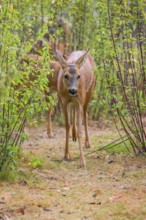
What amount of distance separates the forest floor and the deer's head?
48.5 inches

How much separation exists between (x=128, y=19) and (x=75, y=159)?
2477mm

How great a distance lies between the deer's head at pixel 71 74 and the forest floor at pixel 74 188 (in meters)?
1.23

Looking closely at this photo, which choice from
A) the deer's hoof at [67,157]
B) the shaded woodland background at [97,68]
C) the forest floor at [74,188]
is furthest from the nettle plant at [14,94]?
the deer's hoof at [67,157]

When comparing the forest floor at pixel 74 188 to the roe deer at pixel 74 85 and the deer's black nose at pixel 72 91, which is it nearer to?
the roe deer at pixel 74 85

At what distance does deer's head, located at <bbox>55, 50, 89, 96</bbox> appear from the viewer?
8.49 m

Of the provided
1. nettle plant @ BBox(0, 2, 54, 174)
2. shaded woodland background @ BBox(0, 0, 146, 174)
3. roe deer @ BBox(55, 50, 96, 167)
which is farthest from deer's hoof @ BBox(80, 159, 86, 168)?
nettle plant @ BBox(0, 2, 54, 174)

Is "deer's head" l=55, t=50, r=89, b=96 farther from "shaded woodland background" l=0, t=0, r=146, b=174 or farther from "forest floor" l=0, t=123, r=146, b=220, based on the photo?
"forest floor" l=0, t=123, r=146, b=220

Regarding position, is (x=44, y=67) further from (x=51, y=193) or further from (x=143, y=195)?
(x=143, y=195)

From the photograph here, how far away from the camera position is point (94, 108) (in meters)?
14.1

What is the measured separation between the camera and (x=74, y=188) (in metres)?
7.25

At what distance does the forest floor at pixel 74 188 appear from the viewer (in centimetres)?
604

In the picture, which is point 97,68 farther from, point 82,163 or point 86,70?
point 82,163

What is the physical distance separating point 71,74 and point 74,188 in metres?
2.10

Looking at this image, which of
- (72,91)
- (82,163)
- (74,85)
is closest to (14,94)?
(72,91)
